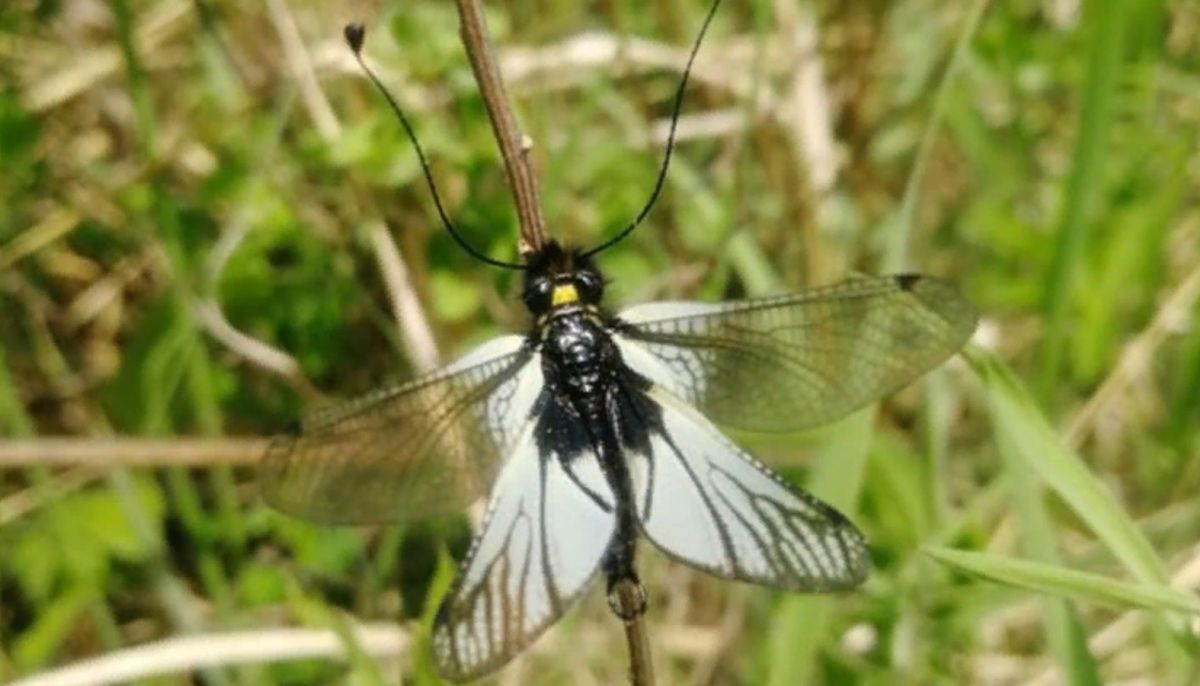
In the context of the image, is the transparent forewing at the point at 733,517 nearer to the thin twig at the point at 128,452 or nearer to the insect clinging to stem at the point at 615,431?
the insect clinging to stem at the point at 615,431

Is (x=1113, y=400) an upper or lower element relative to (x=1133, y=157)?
lower

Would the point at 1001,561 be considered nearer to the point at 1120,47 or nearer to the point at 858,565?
the point at 858,565

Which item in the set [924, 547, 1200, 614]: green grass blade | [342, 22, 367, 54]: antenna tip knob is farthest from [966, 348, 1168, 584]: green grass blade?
[342, 22, 367, 54]: antenna tip knob

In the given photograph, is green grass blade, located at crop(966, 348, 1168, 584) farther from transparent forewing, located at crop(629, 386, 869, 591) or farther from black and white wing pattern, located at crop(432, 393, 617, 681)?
black and white wing pattern, located at crop(432, 393, 617, 681)

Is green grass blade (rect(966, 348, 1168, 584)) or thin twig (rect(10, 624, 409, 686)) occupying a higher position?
thin twig (rect(10, 624, 409, 686))

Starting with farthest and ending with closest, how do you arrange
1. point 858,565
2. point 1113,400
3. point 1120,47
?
point 1113,400, point 1120,47, point 858,565

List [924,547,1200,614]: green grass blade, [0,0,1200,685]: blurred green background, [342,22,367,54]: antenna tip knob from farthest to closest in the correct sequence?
[0,0,1200,685]: blurred green background → [924,547,1200,614]: green grass blade → [342,22,367,54]: antenna tip knob

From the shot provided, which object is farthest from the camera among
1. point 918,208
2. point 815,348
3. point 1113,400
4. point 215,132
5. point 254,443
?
point 918,208

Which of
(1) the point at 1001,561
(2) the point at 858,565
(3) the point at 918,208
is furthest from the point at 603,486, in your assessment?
(3) the point at 918,208
